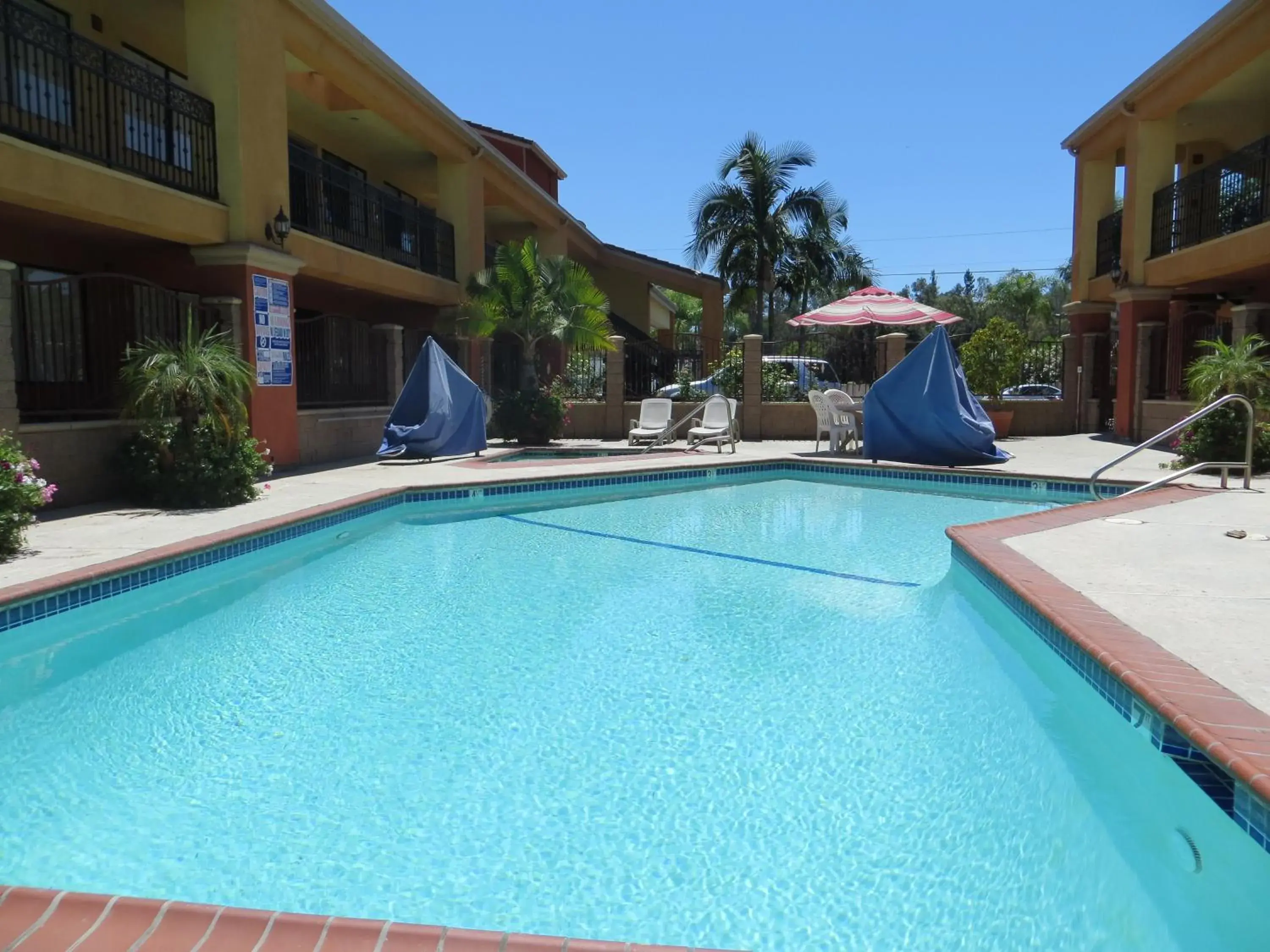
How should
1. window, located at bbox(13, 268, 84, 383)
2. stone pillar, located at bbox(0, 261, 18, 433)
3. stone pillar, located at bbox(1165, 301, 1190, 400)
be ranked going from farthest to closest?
1. stone pillar, located at bbox(1165, 301, 1190, 400)
2. window, located at bbox(13, 268, 84, 383)
3. stone pillar, located at bbox(0, 261, 18, 433)

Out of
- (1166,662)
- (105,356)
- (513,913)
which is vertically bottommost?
(513,913)

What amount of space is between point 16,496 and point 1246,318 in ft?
51.0

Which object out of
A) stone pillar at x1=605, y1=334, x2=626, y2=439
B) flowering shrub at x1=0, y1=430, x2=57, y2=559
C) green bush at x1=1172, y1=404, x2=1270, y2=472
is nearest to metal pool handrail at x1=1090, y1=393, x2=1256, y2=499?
green bush at x1=1172, y1=404, x2=1270, y2=472

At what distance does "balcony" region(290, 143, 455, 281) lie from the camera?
1327 cm

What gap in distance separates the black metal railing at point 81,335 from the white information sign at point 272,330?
0.55 m

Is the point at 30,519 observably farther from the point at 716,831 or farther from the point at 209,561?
the point at 716,831

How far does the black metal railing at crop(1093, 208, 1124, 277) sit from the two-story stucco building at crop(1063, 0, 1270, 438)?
0.12ft

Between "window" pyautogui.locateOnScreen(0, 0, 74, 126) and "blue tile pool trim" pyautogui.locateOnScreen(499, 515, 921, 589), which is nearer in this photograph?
"blue tile pool trim" pyautogui.locateOnScreen(499, 515, 921, 589)

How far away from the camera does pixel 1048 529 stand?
7.26 m

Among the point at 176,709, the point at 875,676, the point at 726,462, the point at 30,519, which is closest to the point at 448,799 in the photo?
the point at 176,709

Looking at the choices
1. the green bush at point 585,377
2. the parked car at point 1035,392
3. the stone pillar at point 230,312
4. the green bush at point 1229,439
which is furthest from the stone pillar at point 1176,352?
the stone pillar at point 230,312

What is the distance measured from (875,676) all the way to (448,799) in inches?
95.4

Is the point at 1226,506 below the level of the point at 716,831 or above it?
above

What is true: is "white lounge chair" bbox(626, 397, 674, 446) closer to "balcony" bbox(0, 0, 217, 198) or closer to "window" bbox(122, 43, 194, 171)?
"balcony" bbox(0, 0, 217, 198)
